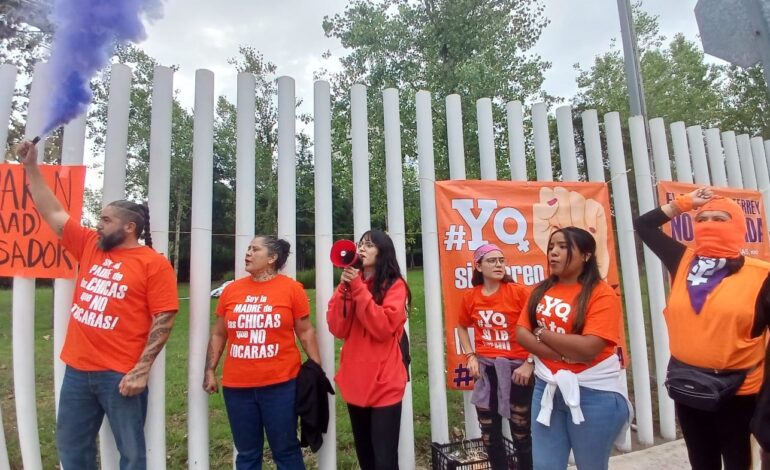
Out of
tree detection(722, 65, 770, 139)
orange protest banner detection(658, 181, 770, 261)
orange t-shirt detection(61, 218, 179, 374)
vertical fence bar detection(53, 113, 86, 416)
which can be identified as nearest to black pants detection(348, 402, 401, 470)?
orange t-shirt detection(61, 218, 179, 374)

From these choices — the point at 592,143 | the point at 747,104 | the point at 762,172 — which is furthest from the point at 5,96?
the point at 747,104

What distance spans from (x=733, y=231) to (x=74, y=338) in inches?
138

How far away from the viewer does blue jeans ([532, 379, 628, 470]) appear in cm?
218

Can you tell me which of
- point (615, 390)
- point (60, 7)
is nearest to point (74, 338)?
point (60, 7)

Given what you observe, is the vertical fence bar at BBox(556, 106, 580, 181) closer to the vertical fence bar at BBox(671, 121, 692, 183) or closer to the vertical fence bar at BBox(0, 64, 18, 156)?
the vertical fence bar at BBox(671, 121, 692, 183)

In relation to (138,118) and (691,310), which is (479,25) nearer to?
(138,118)

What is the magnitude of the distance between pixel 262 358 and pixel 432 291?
141cm

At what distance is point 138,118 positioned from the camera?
14.3 ft

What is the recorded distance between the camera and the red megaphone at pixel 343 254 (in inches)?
95.9

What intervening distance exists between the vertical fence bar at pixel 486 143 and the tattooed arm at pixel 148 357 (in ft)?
8.42

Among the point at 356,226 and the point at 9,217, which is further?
the point at 356,226

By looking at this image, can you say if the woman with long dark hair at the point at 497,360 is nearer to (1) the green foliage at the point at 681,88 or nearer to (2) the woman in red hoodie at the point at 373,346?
(2) the woman in red hoodie at the point at 373,346

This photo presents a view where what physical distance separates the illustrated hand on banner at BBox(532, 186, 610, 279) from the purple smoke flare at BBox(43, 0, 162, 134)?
3150 mm

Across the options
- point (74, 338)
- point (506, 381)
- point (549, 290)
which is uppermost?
point (549, 290)
